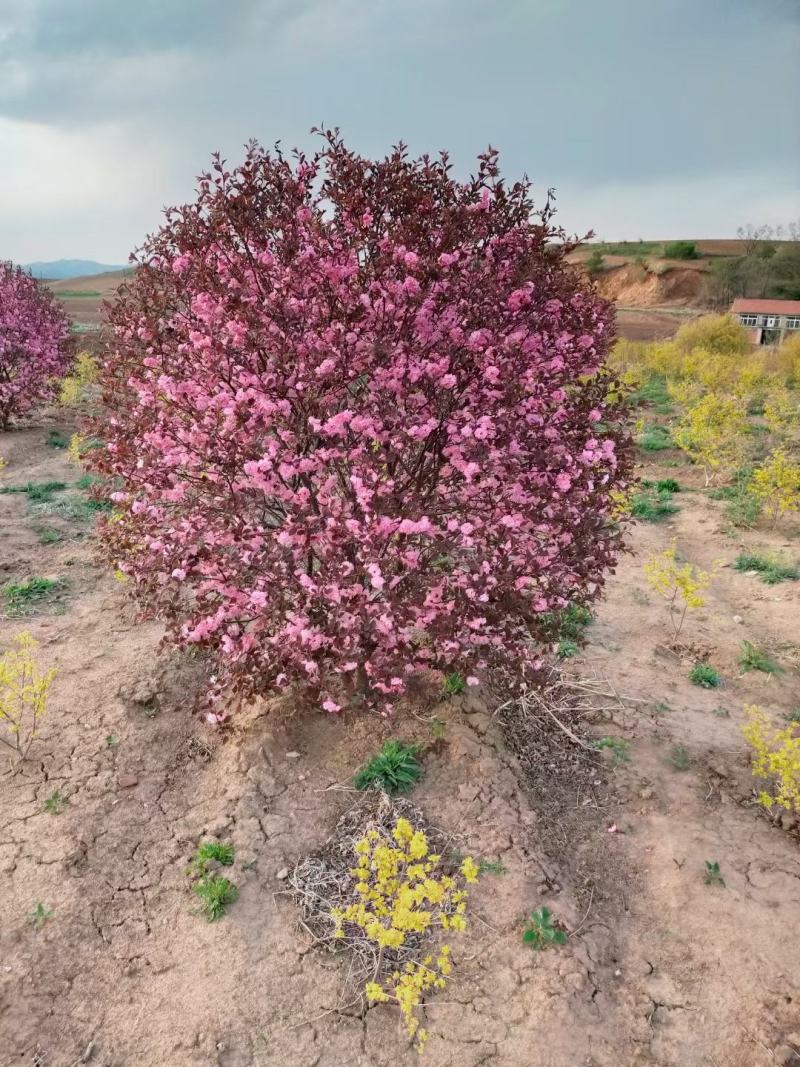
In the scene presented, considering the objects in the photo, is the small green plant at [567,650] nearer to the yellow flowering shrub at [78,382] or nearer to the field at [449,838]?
the field at [449,838]

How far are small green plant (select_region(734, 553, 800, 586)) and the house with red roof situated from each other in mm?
43017

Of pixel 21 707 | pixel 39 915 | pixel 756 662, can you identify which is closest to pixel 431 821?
pixel 39 915

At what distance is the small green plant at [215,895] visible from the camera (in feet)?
13.0

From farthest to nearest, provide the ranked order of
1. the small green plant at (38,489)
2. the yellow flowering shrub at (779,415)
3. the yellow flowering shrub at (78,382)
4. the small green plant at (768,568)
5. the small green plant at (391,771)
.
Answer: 1. the yellow flowering shrub at (78,382)
2. the yellow flowering shrub at (779,415)
3. the small green plant at (38,489)
4. the small green plant at (768,568)
5. the small green plant at (391,771)

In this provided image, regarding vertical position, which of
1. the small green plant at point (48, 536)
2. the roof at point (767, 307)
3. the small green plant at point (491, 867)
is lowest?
the small green plant at point (491, 867)

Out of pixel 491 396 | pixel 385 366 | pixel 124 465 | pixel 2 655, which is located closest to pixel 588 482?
pixel 491 396

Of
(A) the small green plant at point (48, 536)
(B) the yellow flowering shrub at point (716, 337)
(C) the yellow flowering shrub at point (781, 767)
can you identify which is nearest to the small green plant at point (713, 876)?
(C) the yellow flowering shrub at point (781, 767)

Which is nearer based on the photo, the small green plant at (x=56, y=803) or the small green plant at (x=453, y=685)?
the small green plant at (x=56, y=803)

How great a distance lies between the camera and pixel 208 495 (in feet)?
15.1

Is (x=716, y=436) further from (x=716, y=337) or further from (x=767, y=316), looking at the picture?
(x=767, y=316)

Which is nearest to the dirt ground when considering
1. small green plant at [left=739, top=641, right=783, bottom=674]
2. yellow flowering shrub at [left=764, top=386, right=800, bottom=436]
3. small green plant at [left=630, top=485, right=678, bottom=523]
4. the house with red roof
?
small green plant at [left=739, top=641, right=783, bottom=674]

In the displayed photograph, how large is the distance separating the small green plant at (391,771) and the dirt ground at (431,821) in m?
0.14

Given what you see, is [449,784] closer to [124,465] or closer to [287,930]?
[287,930]

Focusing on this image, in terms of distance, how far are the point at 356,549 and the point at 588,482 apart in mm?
1633
